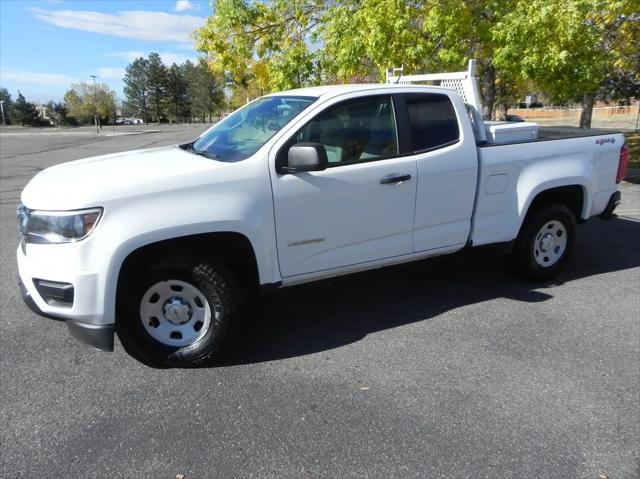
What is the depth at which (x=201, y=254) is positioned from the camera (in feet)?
10.9

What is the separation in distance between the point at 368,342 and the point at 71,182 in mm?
2381

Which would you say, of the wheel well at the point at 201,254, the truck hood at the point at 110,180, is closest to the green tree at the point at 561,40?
the truck hood at the point at 110,180

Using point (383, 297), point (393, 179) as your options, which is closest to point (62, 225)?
point (393, 179)

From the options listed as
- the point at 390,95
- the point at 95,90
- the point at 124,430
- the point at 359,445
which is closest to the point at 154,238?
the point at 124,430

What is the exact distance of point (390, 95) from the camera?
398cm

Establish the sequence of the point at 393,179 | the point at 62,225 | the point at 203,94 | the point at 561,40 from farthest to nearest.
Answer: the point at 203,94 < the point at 561,40 < the point at 393,179 < the point at 62,225

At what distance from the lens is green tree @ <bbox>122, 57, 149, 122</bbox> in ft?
314

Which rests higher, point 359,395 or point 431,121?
point 431,121

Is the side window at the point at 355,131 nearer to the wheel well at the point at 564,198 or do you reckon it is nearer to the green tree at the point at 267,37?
the wheel well at the point at 564,198

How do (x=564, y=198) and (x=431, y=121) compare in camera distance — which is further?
(x=564, y=198)

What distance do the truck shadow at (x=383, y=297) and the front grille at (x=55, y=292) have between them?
1118mm

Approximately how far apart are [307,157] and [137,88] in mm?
103691

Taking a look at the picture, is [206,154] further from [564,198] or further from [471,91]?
[564,198]

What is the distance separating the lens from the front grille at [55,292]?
2961mm
